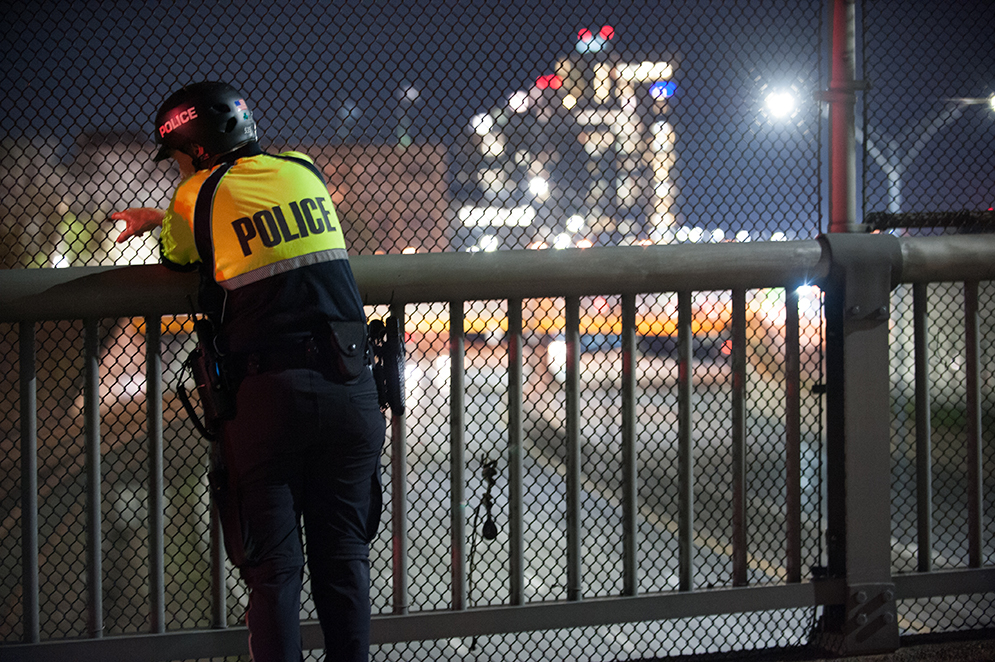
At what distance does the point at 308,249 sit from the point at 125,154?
4.15 ft

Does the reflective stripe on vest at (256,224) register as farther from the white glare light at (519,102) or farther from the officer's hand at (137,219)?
the white glare light at (519,102)

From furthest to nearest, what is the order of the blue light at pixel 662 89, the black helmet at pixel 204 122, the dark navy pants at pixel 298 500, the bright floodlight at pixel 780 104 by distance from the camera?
the bright floodlight at pixel 780 104, the blue light at pixel 662 89, the black helmet at pixel 204 122, the dark navy pants at pixel 298 500

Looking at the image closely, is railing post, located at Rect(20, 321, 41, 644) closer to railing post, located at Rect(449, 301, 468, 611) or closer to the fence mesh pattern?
the fence mesh pattern

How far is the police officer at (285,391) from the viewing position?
2105 mm

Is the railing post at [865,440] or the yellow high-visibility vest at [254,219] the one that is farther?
the railing post at [865,440]

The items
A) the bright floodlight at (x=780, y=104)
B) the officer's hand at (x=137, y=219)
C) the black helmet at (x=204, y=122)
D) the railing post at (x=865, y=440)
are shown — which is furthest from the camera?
the bright floodlight at (x=780, y=104)

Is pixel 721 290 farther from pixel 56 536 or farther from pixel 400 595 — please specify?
pixel 56 536

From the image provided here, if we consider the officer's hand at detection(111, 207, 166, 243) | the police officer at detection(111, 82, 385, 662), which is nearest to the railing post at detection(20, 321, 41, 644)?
the officer's hand at detection(111, 207, 166, 243)

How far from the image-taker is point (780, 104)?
3234mm

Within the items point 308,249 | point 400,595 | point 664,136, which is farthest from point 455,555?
point 664,136

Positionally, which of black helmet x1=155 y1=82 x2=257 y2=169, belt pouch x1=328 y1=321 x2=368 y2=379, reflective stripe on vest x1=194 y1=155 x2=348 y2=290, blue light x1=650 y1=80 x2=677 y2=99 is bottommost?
belt pouch x1=328 y1=321 x2=368 y2=379

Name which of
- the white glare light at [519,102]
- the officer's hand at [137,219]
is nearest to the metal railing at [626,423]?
the officer's hand at [137,219]

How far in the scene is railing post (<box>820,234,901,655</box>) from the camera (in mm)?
2906

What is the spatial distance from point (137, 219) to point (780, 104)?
285 cm
